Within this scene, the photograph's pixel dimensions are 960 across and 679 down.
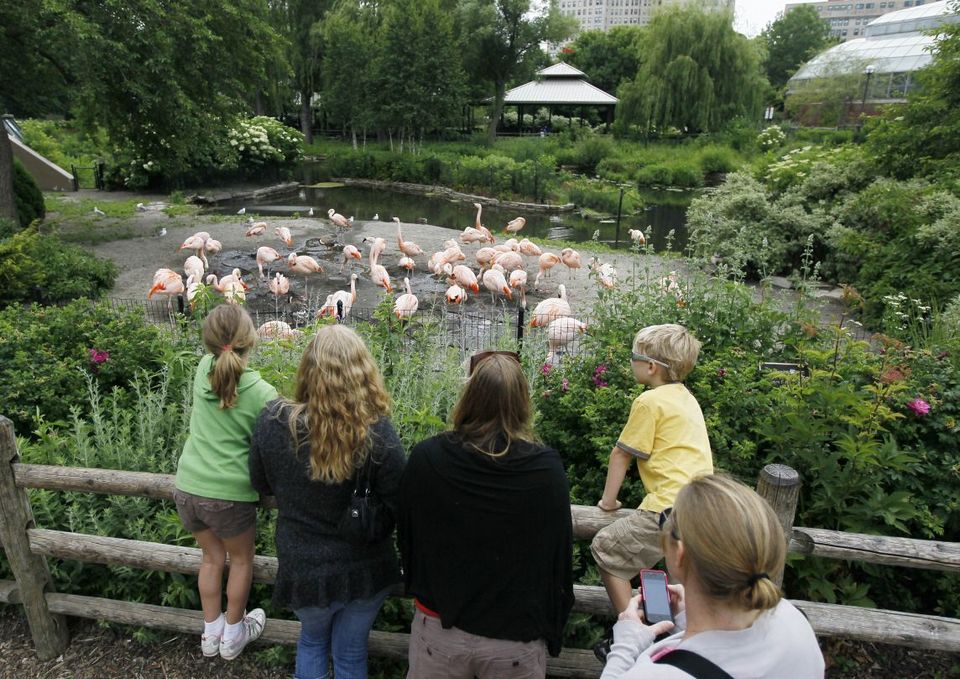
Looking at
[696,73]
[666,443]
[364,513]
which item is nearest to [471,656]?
[364,513]

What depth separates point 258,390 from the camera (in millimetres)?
2488

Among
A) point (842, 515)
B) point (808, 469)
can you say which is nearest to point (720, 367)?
point (808, 469)

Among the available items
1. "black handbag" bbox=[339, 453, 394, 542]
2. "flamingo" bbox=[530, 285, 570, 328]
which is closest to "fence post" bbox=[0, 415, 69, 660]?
"black handbag" bbox=[339, 453, 394, 542]

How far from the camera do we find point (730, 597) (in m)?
1.36

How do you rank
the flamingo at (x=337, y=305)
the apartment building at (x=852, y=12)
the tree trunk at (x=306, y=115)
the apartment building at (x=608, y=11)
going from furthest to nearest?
the apartment building at (x=608, y=11) < the apartment building at (x=852, y=12) < the tree trunk at (x=306, y=115) < the flamingo at (x=337, y=305)

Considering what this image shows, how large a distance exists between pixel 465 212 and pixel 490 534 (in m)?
20.8

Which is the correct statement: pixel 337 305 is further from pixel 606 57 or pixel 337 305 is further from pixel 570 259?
pixel 606 57

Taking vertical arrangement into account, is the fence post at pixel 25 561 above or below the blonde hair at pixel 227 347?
below

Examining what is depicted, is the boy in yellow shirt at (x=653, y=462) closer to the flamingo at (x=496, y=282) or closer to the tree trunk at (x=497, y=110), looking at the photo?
the flamingo at (x=496, y=282)

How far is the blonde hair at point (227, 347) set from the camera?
94.3 inches

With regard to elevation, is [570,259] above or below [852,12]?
below

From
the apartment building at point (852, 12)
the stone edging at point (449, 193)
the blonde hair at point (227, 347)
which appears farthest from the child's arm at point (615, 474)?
the apartment building at point (852, 12)

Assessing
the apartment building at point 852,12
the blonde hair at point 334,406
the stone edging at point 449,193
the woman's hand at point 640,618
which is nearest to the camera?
the woman's hand at point 640,618

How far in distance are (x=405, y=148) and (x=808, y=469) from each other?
103 feet
